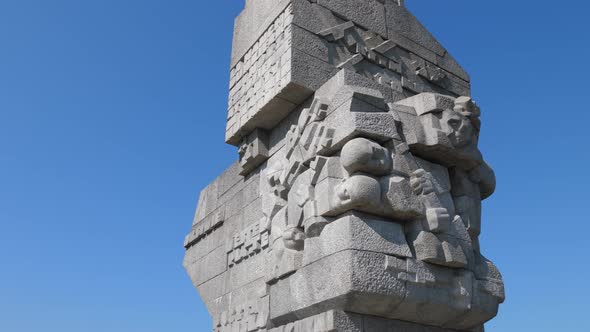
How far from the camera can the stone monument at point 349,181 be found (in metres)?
4.72

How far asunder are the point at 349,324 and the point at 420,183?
4.69 feet

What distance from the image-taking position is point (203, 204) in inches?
345

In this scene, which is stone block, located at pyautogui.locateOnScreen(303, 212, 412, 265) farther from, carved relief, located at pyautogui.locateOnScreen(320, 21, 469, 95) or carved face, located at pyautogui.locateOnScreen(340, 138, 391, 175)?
carved relief, located at pyautogui.locateOnScreen(320, 21, 469, 95)

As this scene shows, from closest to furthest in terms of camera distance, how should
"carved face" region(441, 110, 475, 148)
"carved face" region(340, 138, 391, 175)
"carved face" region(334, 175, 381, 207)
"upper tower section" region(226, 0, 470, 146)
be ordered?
"carved face" region(334, 175, 381, 207), "carved face" region(340, 138, 391, 175), "carved face" region(441, 110, 475, 148), "upper tower section" region(226, 0, 470, 146)

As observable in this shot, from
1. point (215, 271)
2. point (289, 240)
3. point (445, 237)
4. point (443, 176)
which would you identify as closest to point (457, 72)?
point (443, 176)

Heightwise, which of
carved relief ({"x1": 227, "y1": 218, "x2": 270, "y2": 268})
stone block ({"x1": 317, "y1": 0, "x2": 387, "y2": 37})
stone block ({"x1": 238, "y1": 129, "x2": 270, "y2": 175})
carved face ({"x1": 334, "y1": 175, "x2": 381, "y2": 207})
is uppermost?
stone block ({"x1": 317, "y1": 0, "x2": 387, "y2": 37})

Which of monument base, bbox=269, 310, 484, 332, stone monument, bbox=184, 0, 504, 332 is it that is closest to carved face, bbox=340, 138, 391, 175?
stone monument, bbox=184, 0, 504, 332

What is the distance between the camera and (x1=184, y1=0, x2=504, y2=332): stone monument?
4.72m

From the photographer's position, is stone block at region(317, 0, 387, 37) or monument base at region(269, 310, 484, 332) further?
stone block at region(317, 0, 387, 37)

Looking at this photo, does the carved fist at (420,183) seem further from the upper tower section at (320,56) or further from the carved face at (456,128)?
the upper tower section at (320,56)

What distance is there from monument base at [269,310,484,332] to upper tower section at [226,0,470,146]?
255 centimetres

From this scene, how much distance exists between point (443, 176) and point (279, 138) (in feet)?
6.80

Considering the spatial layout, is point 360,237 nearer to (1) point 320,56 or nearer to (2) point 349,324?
(2) point 349,324

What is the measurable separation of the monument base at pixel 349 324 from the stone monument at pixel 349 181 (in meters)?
0.01
